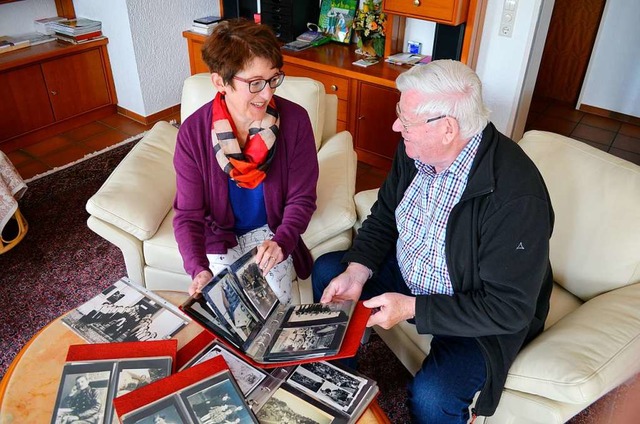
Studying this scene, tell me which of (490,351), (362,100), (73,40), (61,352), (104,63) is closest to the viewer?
(490,351)

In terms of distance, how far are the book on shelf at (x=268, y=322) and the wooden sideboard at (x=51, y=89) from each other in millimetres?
2396

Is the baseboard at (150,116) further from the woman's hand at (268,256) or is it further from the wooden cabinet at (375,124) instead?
the woman's hand at (268,256)

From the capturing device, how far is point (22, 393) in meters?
1.28

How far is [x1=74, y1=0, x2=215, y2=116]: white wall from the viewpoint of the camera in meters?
3.27

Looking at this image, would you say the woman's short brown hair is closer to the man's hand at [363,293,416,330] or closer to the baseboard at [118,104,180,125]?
the man's hand at [363,293,416,330]

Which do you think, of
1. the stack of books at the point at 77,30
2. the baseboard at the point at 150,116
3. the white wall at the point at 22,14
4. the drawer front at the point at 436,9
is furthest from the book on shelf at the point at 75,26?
the drawer front at the point at 436,9

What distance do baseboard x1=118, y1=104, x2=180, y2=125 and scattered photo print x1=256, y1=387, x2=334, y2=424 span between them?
276cm

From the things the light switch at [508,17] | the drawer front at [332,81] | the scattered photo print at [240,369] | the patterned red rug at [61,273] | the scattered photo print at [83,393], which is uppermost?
the light switch at [508,17]

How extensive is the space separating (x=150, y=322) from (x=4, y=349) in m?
0.82

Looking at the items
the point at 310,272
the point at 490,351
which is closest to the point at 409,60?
the point at 310,272

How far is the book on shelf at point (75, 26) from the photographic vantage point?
3.26m

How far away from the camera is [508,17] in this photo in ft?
8.16

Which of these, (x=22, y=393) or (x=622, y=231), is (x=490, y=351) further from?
(x=22, y=393)

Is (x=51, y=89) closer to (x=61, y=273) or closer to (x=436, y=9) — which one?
(x=61, y=273)
